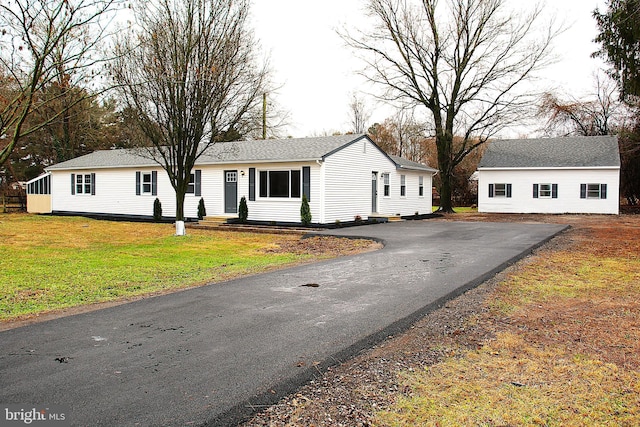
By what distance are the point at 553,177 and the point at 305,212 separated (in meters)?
19.2

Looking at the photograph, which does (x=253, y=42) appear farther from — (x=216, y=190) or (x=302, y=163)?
(x=216, y=190)

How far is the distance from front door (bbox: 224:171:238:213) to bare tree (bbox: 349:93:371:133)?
26.3 m

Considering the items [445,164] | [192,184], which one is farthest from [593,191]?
[192,184]

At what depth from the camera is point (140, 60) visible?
1388 centimetres

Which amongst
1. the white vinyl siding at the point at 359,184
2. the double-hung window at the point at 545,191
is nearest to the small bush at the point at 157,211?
the white vinyl siding at the point at 359,184

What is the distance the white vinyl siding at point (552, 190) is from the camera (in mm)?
29328

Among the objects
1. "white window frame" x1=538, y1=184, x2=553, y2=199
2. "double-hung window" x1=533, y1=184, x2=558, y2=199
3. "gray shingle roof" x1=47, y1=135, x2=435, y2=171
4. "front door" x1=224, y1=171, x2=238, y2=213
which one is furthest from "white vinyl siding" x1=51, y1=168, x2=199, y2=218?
"white window frame" x1=538, y1=184, x2=553, y2=199

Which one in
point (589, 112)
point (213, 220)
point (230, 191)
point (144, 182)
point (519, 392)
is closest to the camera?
point (519, 392)

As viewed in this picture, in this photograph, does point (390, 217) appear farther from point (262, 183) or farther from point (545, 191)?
point (545, 191)

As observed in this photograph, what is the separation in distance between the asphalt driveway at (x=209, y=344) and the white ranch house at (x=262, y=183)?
11332 mm

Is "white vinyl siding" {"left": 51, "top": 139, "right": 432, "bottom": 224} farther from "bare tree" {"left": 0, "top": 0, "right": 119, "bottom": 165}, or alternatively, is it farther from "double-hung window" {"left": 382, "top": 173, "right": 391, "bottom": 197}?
"bare tree" {"left": 0, "top": 0, "right": 119, "bottom": 165}

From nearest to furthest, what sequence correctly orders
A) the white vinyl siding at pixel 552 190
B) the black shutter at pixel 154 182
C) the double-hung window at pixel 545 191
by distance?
the black shutter at pixel 154 182
the white vinyl siding at pixel 552 190
the double-hung window at pixel 545 191

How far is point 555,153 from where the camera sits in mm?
31609

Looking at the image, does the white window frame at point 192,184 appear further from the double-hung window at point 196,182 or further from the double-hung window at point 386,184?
the double-hung window at point 386,184
